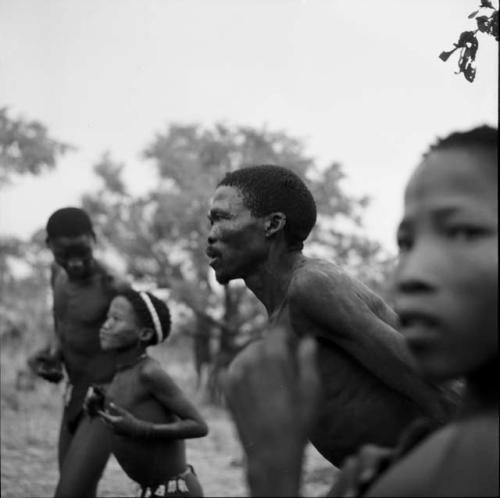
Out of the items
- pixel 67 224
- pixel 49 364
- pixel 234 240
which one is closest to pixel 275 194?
pixel 234 240

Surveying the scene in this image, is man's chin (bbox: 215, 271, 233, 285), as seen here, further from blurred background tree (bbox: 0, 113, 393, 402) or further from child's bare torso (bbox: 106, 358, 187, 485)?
blurred background tree (bbox: 0, 113, 393, 402)

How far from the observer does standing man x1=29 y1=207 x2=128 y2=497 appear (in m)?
6.05

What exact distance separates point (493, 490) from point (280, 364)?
0.35 meters

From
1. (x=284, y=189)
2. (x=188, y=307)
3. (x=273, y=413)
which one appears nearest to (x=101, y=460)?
(x=284, y=189)

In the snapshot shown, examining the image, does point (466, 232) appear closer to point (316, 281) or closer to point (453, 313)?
point (453, 313)

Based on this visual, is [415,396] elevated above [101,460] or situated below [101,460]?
above

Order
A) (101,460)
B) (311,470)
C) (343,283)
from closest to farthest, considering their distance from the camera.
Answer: (343,283) → (101,460) → (311,470)

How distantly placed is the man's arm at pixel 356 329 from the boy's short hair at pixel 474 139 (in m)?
1.25

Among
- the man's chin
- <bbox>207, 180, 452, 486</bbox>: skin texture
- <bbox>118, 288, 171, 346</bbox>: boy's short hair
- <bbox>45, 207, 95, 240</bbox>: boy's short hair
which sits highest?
<bbox>45, 207, 95, 240</bbox>: boy's short hair

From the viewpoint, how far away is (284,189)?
3363 mm

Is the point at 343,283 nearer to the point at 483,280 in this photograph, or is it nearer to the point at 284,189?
the point at 284,189

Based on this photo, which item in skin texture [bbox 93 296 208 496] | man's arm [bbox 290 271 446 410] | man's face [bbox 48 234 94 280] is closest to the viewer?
man's arm [bbox 290 271 446 410]

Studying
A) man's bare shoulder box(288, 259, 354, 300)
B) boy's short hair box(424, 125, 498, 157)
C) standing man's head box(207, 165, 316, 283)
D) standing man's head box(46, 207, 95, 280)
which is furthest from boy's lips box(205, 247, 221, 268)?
standing man's head box(46, 207, 95, 280)

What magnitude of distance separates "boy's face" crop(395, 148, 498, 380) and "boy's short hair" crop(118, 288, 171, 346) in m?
4.24
